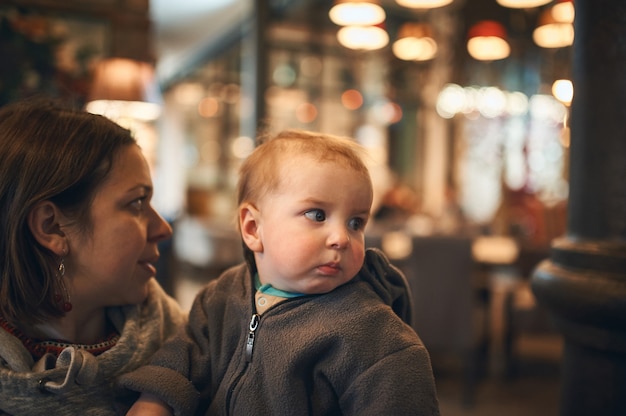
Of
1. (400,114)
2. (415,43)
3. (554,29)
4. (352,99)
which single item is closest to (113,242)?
(554,29)

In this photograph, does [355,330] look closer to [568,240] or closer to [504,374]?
[568,240]

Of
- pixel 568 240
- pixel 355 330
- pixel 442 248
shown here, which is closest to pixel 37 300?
pixel 355 330

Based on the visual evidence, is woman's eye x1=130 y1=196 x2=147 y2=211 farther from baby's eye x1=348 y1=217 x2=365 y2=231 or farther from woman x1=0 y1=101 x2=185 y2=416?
baby's eye x1=348 y1=217 x2=365 y2=231

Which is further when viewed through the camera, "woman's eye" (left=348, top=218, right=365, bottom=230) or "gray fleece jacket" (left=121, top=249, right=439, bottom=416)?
"woman's eye" (left=348, top=218, right=365, bottom=230)

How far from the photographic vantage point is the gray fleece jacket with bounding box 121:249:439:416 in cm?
96

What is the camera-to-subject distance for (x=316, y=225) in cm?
104

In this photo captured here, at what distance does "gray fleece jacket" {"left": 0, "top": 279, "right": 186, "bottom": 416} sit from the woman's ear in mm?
164

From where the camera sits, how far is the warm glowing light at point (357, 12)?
16.9 ft

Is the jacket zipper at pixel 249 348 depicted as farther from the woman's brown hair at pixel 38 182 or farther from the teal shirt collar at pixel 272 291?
the woman's brown hair at pixel 38 182

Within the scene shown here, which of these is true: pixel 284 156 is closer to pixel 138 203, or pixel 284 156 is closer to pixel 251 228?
pixel 251 228

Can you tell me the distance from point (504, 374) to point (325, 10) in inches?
326

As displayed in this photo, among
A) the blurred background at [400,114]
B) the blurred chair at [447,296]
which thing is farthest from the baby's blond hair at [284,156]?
the blurred chair at [447,296]

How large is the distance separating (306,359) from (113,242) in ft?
1.38

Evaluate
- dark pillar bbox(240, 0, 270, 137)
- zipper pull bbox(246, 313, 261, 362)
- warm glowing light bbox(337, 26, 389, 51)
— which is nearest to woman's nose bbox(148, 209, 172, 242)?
zipper pull bbox(246, 313, 261, 362)
